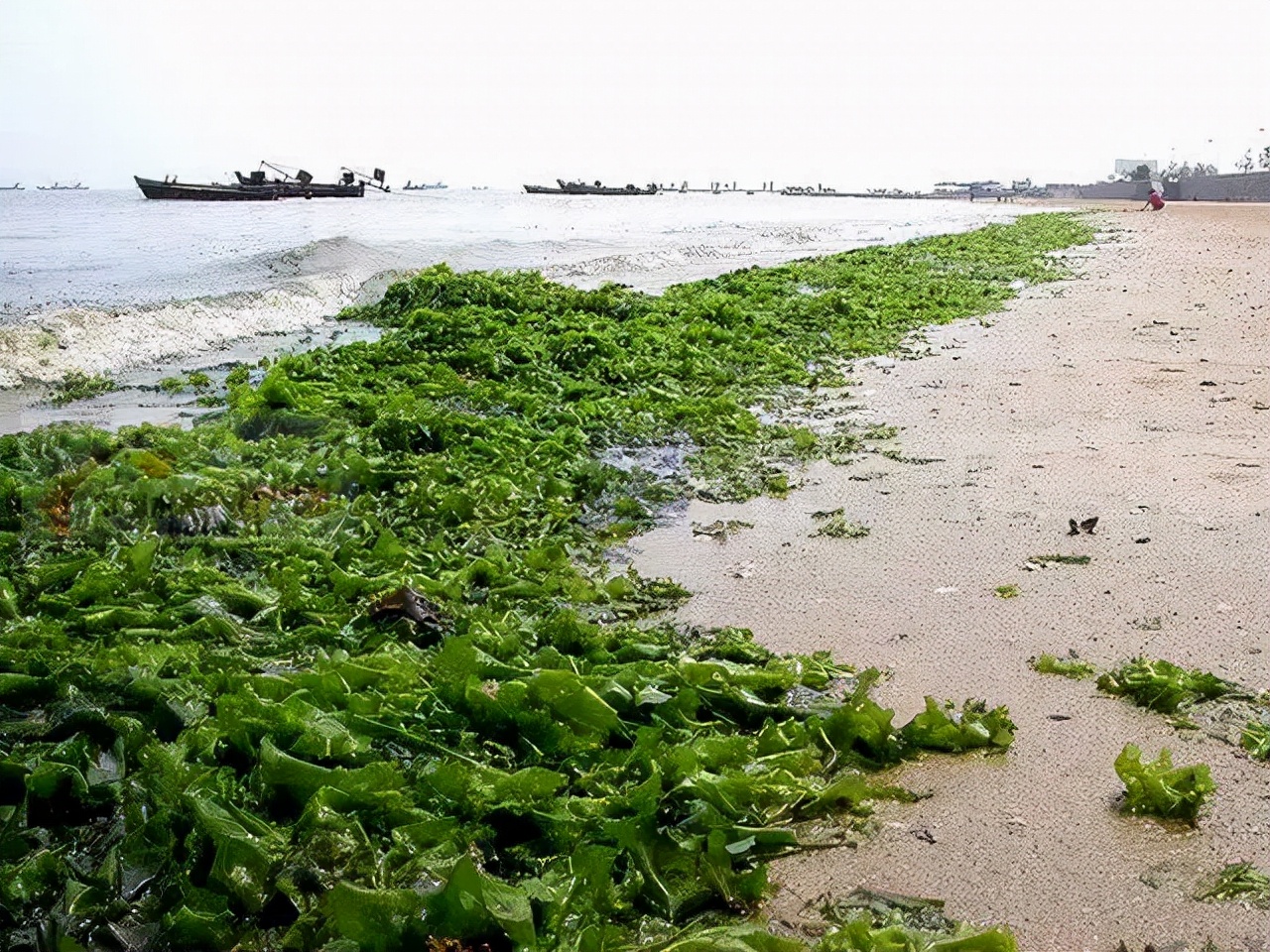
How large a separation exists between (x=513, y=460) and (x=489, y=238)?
2527 centimetres

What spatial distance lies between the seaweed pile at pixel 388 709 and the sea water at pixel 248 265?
6368 mm

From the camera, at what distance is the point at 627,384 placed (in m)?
7.27

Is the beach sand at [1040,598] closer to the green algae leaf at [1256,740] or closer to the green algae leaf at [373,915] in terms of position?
the green algae leaf at [1256,740]

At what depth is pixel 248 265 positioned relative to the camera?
20578mm

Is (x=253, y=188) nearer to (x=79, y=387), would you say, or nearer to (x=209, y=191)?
(x=209, y=191)

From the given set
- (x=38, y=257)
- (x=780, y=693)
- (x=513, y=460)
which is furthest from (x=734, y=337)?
(x=38, y=257)

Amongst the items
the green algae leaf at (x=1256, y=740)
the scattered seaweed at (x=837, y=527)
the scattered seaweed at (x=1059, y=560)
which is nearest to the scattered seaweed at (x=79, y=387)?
the scattered seaweed at (x=837, y=527)

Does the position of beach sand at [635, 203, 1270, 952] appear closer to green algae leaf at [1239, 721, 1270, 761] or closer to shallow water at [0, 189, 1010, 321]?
green algae leaf at [1239, 721, 1270, 761]

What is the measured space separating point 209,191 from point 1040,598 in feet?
190

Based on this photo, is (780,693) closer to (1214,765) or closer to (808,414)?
(1214,765)

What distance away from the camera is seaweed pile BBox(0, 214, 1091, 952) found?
6.88 feet

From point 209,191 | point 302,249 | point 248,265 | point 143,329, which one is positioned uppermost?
point 209,191

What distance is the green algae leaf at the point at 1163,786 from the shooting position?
240 centimetres

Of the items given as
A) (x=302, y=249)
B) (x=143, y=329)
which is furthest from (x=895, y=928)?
(x=302, y=249)
